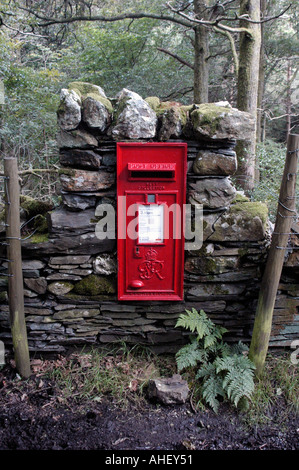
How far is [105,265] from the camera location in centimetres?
311

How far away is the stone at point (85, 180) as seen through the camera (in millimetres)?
2904

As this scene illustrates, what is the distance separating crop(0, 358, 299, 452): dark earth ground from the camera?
2.43 meters

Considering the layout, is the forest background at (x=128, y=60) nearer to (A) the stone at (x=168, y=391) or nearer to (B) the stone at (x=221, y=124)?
(B) the stone at (x=221, y=124)

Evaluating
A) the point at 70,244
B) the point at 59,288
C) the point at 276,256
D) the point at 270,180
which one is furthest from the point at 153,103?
the point at 270,180

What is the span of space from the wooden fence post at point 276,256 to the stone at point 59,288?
1.76 m

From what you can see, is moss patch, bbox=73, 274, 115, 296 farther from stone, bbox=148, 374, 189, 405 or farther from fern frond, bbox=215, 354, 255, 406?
fern frond, bbox=215, 354, 255, 406

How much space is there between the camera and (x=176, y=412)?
2.72 m

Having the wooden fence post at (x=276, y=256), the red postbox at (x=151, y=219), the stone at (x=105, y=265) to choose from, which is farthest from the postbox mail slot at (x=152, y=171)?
the wooden fence post at (x=276, y=256)

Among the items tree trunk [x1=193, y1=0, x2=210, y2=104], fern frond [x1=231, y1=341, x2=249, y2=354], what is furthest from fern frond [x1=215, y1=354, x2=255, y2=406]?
tree trunk [x1=193, y1=0, x2=210, y2=104]

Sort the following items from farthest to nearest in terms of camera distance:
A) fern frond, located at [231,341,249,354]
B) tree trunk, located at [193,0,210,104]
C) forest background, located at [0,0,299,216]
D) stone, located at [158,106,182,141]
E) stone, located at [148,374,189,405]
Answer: tree trunk, located at [193,0,210,104] < forest background, located at [0,0,299,216] < fern frond, located at [231,341,249,354] < stone, located at [158,106,182,141] < stone, located at [148,374,189,405]

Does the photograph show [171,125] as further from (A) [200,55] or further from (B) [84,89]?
(A) [200,55]

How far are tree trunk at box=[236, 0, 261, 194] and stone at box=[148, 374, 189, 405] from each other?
3.64m
